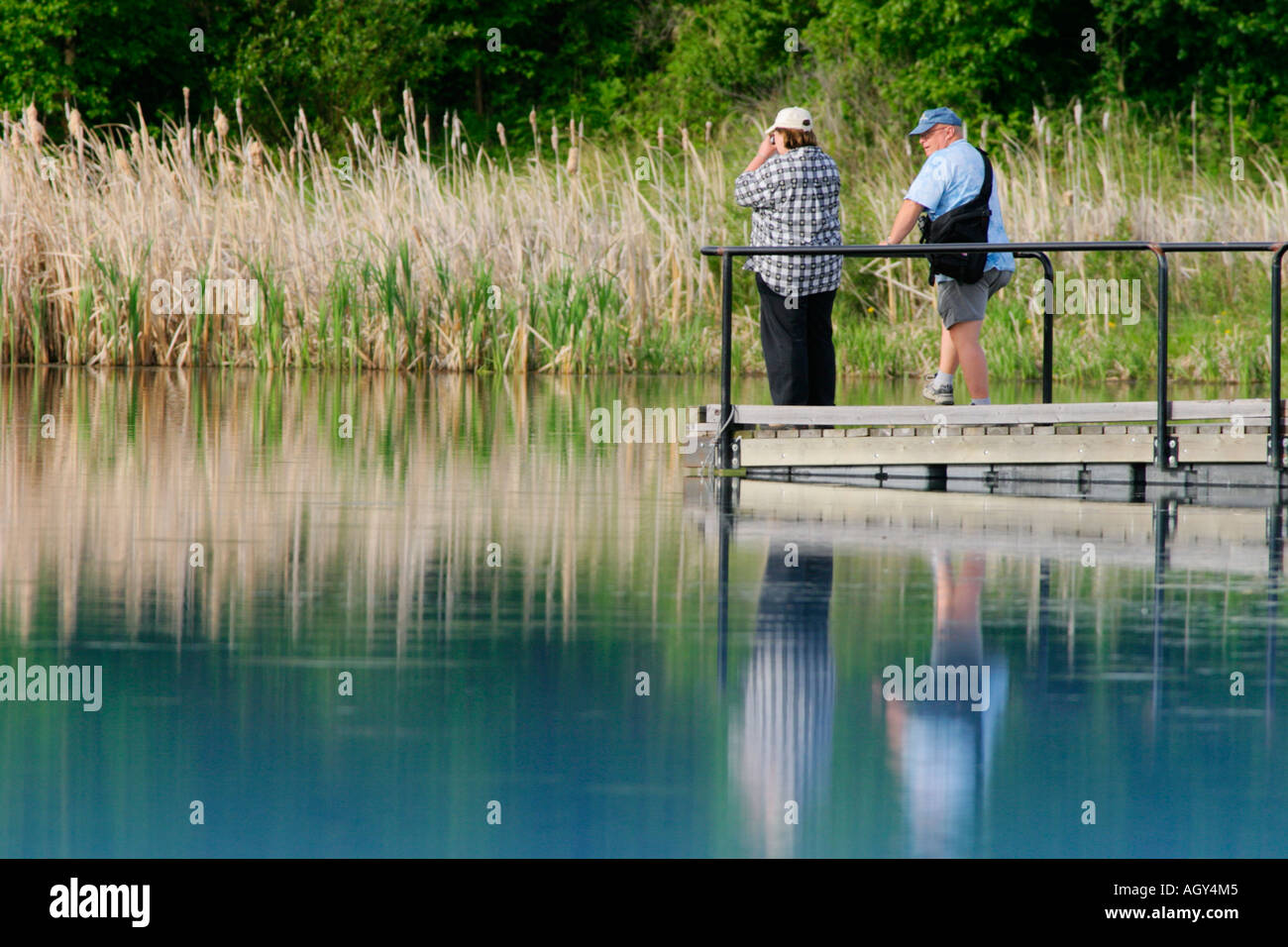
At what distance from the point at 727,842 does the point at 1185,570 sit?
13.5 ft

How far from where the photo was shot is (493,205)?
20.5 metres

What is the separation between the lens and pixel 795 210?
11.9 m

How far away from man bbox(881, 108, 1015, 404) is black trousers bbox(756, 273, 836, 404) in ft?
2.01

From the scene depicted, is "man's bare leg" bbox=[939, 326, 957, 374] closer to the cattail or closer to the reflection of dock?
the reflection of dock

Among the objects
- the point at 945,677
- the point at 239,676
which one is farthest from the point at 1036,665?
the point at 239,676

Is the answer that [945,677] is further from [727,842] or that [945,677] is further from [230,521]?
[230,521]

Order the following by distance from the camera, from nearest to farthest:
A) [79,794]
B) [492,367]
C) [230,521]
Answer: [79,794]
[230,521]
[492,367]

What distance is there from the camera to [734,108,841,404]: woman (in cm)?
1183

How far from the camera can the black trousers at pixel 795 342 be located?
12.0m

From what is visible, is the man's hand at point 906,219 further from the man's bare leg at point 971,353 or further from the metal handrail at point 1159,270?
the man's bare leg at point 971,353

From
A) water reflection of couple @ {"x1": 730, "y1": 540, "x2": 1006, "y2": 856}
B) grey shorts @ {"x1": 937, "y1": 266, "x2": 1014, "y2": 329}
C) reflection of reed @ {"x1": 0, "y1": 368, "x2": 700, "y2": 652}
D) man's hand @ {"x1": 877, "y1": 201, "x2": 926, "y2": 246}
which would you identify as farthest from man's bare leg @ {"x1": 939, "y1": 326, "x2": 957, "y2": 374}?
water reflection of couple @ {"x1": 730, "y1": 540, "x2": 1006, "y2": 856}

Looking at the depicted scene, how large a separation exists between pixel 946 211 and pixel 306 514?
12.9 feet

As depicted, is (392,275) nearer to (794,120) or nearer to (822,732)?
(794,120)

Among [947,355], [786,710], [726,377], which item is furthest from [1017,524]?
[786,710]
